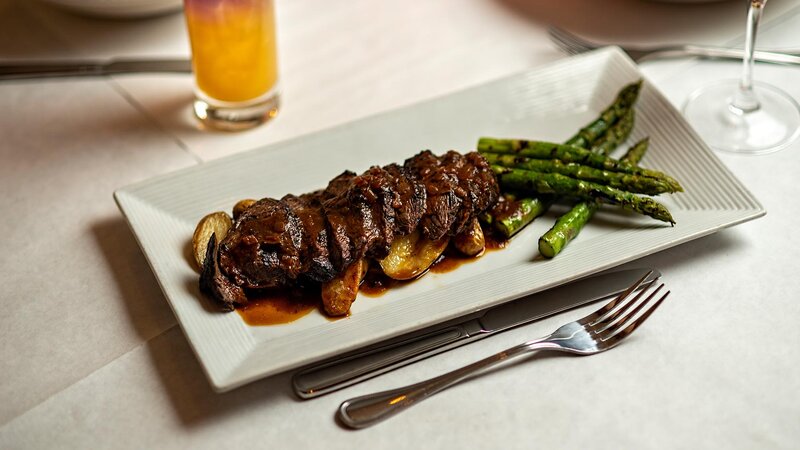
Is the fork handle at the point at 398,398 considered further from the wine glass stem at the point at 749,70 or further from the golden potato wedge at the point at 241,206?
the wine glass stem at the point at 749,70

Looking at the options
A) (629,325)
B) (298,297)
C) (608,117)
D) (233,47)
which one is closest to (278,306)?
(298,297)

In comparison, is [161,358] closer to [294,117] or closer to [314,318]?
[314,318]

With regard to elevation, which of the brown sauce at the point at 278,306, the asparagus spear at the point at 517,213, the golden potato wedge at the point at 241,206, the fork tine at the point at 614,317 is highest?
the asparagus spear at the point at 517,213

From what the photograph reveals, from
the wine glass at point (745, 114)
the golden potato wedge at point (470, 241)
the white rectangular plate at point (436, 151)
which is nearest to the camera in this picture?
the white rectangular plate at point (436, 151)

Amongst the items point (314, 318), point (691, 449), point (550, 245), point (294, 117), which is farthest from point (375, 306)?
point (294, 117)

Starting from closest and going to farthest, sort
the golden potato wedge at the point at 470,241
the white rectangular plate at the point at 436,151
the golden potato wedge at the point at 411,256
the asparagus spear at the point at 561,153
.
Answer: the white rectangular plate at the point at 436,151 < the golden potato wedge at the point at 411,256 < the golden potato wedge at the point at 470,241 < the asparagus spear at the point at 561,153

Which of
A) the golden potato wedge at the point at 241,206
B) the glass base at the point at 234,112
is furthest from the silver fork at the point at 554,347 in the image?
the glass base at the point at 234,112

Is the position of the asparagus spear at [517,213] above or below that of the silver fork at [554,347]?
above
